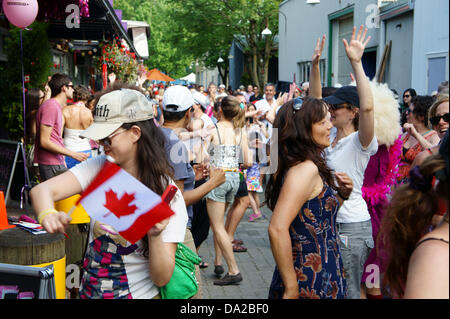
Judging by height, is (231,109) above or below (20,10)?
below

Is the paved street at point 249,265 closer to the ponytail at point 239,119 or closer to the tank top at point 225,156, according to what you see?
the tank top at point 225,156

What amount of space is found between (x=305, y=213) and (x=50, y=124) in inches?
210

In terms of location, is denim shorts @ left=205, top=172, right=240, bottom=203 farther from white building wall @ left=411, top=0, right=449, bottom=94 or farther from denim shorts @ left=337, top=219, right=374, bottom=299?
white building wall @ left=411, top=0, right=449, bottom=94

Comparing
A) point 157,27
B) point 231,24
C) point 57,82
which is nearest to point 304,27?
point 231,24

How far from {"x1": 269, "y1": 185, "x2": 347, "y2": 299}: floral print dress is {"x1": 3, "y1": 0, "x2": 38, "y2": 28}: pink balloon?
546 centimetres

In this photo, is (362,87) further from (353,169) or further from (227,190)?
(227,190)

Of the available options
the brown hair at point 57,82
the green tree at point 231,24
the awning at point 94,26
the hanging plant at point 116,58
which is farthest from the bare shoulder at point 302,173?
the green tree at point 231,24

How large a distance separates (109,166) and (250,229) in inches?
264

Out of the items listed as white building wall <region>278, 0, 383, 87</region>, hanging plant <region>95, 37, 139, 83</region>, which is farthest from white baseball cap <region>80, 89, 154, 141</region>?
white building wall <region>278, 0, 383, 87</region>

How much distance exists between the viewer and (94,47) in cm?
1527

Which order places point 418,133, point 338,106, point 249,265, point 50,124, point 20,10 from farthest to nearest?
point 50,124 < point 20,10 < point 249,265 < point 418,133 < point 338,106

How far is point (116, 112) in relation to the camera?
2.56 m

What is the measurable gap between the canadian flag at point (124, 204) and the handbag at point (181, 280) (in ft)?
1.67

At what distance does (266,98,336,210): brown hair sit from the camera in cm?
316
